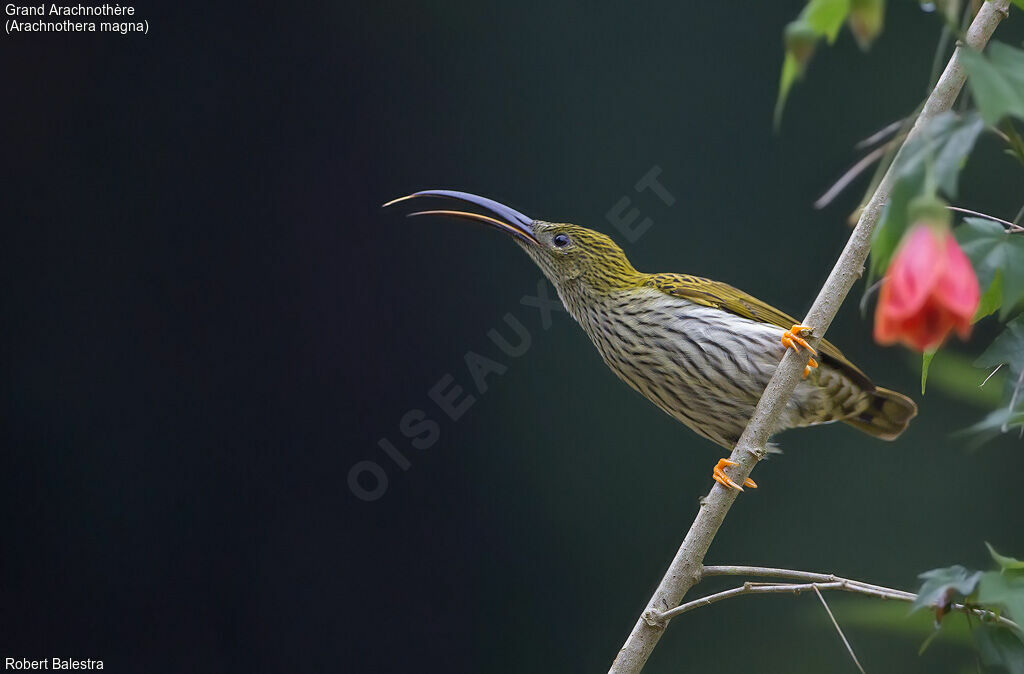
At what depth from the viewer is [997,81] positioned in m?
1.10

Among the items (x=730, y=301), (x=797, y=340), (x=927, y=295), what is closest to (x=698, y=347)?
(x=730, y=301)

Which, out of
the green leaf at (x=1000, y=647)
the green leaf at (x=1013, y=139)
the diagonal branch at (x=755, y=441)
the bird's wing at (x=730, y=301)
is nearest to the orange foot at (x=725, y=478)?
the diagonal branch at (x=755, y=441)

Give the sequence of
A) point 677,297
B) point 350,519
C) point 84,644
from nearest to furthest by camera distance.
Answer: point 677,297 → point 84,644 → point 350,519

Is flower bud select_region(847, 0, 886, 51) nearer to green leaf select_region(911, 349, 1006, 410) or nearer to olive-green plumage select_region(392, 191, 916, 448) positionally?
green leaf select_region(911, 349, 1006, 410)

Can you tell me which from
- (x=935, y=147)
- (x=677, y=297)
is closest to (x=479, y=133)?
(x=677, y=297)

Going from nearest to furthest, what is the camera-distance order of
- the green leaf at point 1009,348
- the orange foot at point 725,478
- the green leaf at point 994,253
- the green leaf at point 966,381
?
the green leaf at point 994,253 → the green leaf at point 1009,348 → the green leaf at point 966,381 → the orange foot at point 725,478

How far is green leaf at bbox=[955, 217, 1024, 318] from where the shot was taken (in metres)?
1.24

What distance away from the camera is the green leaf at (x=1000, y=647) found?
139 cm

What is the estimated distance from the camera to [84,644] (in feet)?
17.1

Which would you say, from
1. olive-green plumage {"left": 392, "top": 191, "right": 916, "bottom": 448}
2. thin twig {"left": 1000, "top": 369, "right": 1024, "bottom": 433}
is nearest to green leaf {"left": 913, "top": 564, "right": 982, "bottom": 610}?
thin twig {"left": 1000, "top": 369, "right": 1024, "bottom": 433}

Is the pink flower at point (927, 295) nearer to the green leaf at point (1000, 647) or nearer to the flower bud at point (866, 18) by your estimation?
the flower bud at point (866, 18)

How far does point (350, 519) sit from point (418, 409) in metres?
0.66

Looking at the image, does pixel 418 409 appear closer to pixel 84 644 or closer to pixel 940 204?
pixel 84 644

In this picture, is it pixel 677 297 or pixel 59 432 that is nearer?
pixel 677 297
